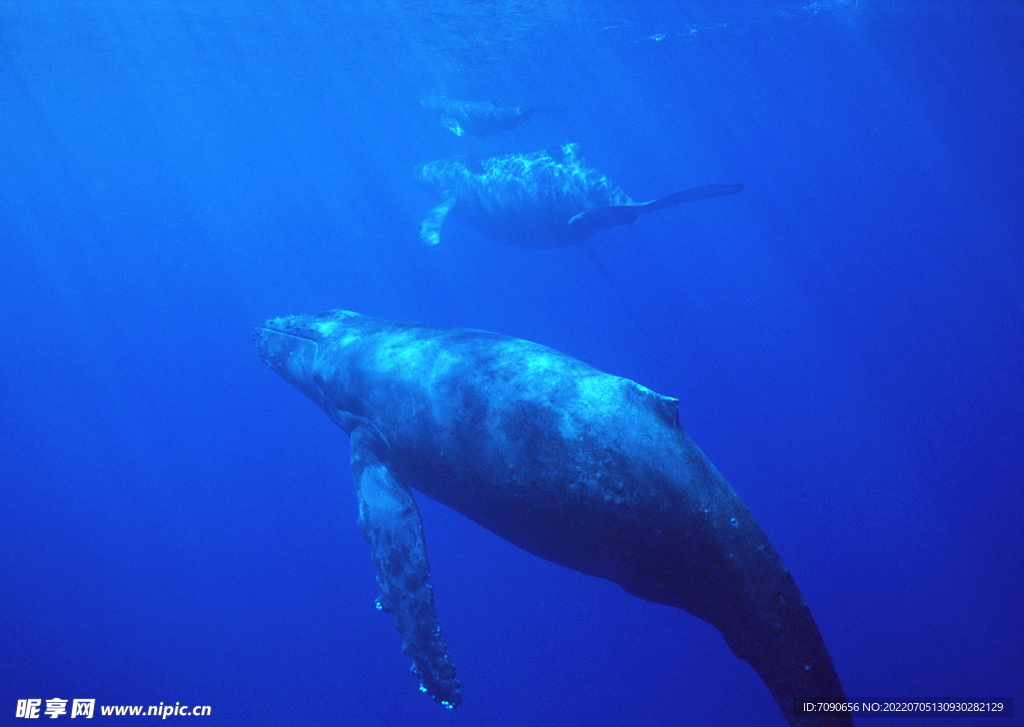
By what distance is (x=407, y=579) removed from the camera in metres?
6.13

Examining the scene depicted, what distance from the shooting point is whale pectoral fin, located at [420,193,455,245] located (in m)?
18.1

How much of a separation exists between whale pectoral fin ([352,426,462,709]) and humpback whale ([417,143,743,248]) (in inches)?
333

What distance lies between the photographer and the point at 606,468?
15.3 feet

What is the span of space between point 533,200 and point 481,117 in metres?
12.1

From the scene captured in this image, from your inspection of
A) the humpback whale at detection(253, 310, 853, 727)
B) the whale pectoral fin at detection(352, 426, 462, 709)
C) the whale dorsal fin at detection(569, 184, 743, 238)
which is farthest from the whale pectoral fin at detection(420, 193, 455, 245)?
the whale pectoral fin at detection(352, 426, 462, 709)

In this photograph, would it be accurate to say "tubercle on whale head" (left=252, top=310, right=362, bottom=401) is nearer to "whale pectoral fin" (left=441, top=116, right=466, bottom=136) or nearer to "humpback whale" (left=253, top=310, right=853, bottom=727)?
"humpback whale" (left=253, top=310, right=853, bottom=727)

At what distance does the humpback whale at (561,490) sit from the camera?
452 cm

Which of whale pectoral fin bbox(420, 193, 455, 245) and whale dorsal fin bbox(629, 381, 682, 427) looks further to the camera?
whale pectoral fin bbox(420, 193, 455, 245)

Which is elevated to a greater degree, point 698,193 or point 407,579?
point 698,193

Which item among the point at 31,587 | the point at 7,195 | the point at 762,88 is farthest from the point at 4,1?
the point at 7,195

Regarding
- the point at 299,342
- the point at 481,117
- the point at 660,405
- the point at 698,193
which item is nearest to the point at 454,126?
the point at 481,117

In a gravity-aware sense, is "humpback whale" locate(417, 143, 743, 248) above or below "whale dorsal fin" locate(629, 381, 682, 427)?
above

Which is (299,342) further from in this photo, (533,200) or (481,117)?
(481,117)

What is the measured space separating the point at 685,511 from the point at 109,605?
23217mm
